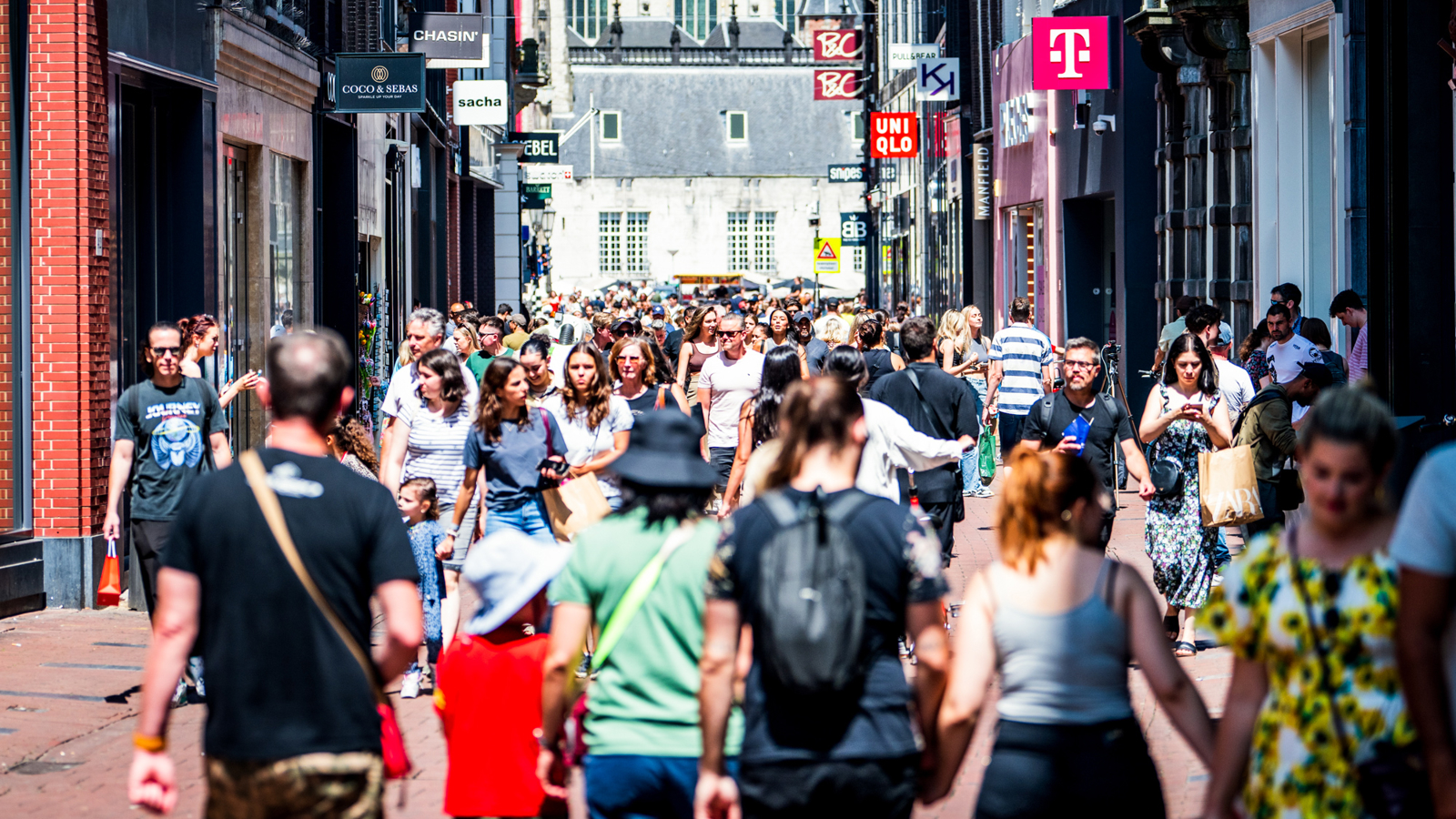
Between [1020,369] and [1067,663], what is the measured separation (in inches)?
434

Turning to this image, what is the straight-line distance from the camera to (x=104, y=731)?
25.4ft

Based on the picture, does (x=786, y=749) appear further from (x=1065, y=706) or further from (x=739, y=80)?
(x=739, y=80)

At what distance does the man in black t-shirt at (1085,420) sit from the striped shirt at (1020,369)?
5633mm

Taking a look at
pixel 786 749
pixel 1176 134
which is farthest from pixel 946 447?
pixel 1176 134

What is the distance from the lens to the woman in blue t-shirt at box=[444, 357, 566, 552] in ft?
26.1

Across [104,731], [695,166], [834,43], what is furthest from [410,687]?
[695,166]

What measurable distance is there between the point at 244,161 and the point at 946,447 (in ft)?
30.1

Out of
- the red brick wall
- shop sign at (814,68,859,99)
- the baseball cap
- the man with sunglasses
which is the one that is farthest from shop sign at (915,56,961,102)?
the man with sunglasses

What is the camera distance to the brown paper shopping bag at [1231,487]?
8867 millimetres

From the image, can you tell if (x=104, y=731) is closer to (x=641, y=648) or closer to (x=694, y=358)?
(x=641, y=648)

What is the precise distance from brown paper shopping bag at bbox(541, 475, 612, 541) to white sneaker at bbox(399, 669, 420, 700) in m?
1.00

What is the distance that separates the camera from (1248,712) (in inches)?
144

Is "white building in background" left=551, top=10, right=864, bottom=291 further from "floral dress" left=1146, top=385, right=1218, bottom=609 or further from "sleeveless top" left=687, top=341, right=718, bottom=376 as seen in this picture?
"floral dress" left=1146, top=385, right=1218, bottom=609

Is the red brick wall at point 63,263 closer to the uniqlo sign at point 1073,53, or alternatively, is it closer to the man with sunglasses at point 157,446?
the man with sunglasses at point 157,446
